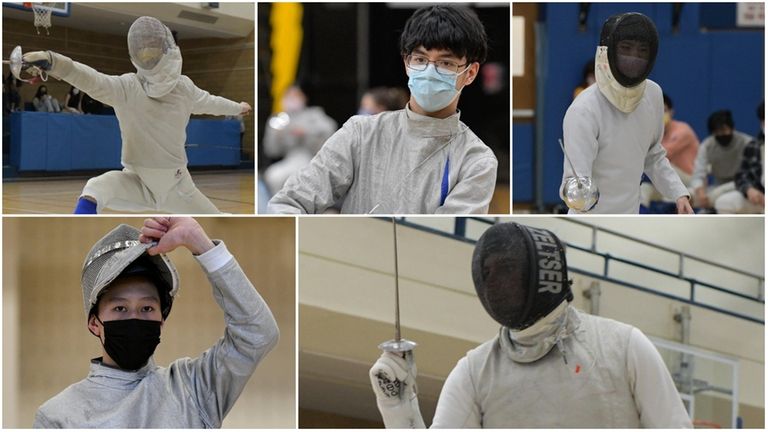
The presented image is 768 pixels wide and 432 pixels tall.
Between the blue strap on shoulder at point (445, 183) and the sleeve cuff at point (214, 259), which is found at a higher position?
the blue strap on shoulder at point (445, 183)

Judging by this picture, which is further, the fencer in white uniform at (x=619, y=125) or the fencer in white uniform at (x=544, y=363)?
the fencer in white uniform at (x=619, y=125)

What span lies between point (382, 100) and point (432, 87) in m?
0.53

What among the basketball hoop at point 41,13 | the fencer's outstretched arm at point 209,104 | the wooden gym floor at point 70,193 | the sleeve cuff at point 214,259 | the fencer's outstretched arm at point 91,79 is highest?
the basketball hoop at point 41,13

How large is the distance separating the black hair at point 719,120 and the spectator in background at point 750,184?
12cm

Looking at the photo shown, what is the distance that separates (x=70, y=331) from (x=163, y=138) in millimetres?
642

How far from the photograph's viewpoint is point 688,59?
3912 millimetres

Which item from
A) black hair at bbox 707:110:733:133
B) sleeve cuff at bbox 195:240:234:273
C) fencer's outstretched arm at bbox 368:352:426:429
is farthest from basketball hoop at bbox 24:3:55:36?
black hair at bbox 707:110:733:133

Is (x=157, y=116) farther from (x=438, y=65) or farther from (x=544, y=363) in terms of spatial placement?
(x=544, y=363)

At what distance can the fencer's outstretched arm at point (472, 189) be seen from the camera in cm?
240

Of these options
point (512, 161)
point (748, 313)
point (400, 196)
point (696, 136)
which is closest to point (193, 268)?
point (400, 196)

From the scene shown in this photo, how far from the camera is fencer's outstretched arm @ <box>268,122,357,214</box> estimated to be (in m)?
2.41

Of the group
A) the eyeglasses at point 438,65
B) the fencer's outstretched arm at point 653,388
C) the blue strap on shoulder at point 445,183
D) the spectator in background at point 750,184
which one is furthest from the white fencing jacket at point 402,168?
the spectator in background at point 750,184

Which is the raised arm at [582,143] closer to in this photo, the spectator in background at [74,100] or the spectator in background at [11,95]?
the spectator in background at [74,100]

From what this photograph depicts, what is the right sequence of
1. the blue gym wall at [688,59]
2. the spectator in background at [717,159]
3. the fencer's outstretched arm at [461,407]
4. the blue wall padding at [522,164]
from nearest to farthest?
the fencer's outstretched arm at [461,407], the blue wall padding at [522,164], the blue gym wall at [688,59], the spectator in background at [717,159]
